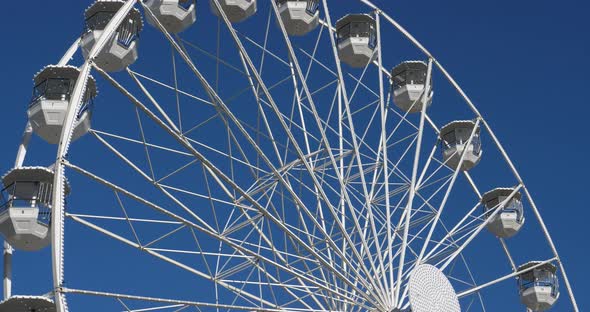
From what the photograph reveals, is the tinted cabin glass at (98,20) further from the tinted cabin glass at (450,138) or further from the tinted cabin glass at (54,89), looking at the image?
the tinted cabin glass at (450,138)

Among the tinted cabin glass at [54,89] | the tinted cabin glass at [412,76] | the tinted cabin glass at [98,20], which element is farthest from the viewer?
the tinted cabin glass at [412,76]

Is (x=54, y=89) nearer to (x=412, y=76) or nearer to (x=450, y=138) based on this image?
(x=412, y=76)

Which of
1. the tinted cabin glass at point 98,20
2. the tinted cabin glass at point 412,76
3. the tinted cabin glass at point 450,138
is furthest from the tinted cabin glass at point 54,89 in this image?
the tinted cabin glass at point 450,138

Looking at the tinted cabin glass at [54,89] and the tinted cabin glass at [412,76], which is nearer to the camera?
the tinted cabin glass at [54,89]

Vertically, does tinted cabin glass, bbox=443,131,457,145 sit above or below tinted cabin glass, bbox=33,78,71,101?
below

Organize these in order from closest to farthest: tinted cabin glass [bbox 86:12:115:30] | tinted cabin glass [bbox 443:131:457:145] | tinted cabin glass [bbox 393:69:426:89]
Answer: tinted cabin glass [bbox 86:12:115:30]
tinted cabin glass [bbox 393:69:426:89]
tinted cabin glass [bbox 443:131:457:145]

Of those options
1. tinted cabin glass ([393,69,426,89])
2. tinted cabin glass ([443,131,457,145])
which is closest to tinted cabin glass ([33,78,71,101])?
tinted cabin glass ([393,69,426,89])

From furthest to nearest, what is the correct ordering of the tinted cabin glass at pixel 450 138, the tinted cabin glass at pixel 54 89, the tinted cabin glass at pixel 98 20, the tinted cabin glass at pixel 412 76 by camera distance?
1. the tinted cabin glass at pixel 450 138
2. the tinted cabin glass at pixel 412 76
3. the tinted cabin glass at pixel 98 20
4. the tinted cabin glass at pixel 54 89

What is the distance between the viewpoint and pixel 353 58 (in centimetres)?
2694

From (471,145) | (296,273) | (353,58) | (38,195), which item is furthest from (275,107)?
(471,145)

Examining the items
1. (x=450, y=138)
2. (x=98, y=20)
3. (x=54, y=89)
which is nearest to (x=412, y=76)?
(x=450, y=138)

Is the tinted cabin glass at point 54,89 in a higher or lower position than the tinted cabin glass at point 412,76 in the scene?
lower

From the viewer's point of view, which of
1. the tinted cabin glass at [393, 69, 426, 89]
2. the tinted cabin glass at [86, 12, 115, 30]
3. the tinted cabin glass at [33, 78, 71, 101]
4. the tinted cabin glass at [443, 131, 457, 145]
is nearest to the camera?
the tinted cabin glass at [33, 78, 71, 101]

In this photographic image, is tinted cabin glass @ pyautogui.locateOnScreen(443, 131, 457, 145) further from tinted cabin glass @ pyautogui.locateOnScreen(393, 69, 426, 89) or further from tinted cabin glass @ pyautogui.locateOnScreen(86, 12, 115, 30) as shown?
tinted cabin glass @ pyautogui.locateOnScreen(86, 12, 115, 30)
